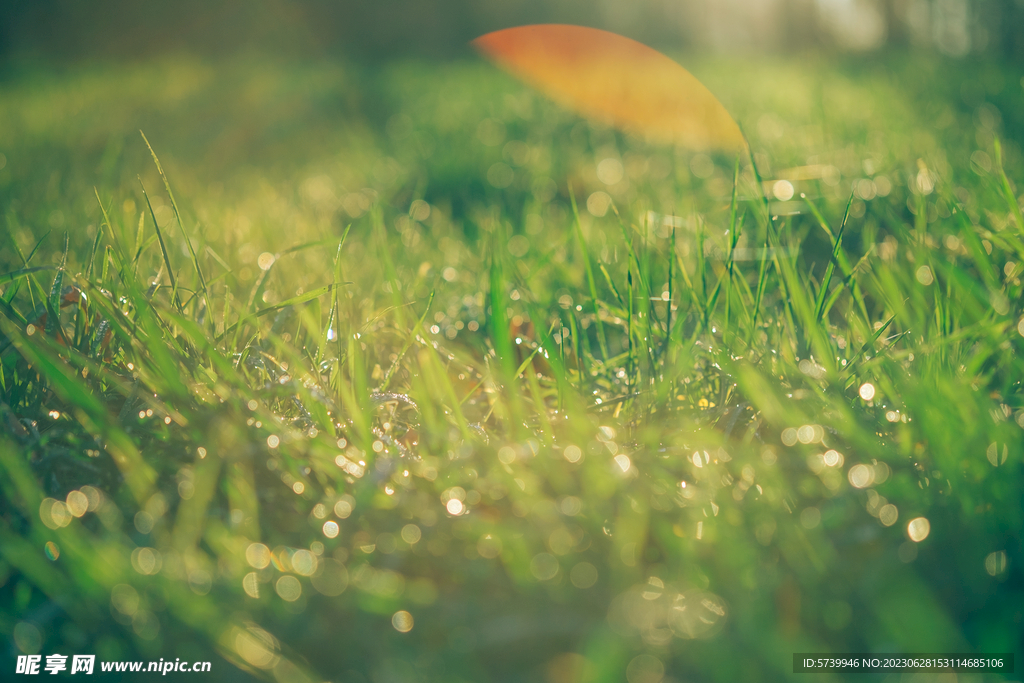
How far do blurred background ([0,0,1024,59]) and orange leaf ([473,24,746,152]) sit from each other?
3580 mm

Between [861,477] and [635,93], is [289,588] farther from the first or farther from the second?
[635,93]

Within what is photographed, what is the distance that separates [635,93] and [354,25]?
516 inches

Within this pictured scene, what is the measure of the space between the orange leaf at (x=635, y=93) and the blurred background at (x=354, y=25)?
3.58 m

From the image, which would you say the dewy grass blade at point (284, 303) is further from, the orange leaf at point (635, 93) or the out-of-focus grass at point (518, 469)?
the orange leaf at point (635, 93)

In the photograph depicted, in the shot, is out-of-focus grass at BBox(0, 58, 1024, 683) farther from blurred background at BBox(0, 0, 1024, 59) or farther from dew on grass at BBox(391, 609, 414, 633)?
blurred background at BBox(0, 0, 1024, 59)

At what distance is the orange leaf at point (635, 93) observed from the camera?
12.3 feet

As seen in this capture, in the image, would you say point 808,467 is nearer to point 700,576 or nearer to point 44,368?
point 700,576

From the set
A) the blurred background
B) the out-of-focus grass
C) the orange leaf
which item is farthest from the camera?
the blurred background

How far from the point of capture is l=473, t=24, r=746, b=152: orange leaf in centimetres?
375

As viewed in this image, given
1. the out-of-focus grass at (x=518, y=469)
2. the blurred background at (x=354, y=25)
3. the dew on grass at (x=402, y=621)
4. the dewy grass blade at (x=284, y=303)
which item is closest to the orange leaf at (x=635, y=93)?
the out-of-focus grass at (x=518, y=469)

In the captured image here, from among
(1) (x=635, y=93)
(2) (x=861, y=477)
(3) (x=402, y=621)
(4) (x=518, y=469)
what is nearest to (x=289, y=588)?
(3) (x=402, y=621)

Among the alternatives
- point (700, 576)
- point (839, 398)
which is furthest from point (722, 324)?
point (700, 576)

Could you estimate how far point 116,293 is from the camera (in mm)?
961

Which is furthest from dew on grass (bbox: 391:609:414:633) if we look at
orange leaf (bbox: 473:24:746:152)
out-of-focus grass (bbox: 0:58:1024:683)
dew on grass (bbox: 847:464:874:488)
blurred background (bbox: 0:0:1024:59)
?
blurred background (bbox: 0:0:1024:59)
